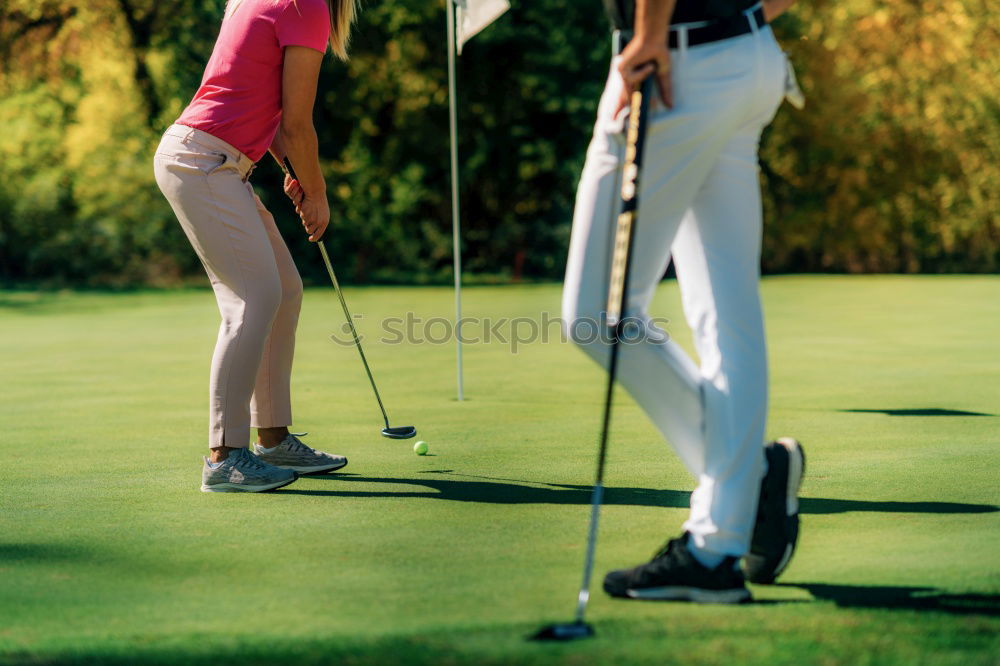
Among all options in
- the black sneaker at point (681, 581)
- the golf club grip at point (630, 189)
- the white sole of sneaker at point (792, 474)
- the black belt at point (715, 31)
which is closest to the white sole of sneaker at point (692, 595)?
the black sneaker at point (681, 581)

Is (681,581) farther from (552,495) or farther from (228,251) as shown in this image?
(228,251)

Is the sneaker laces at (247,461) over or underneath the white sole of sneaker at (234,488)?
over

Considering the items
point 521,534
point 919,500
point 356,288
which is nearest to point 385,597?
point 521,534

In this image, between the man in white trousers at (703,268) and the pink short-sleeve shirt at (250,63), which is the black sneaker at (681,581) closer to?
the man in white trousers at (703,268)

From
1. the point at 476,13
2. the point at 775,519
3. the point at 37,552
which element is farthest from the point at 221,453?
the point at 476,13

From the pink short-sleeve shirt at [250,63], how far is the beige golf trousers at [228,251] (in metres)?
0.07

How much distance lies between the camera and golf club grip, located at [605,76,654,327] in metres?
2.81

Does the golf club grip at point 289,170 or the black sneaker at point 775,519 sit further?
the golf club grip at point 289,170

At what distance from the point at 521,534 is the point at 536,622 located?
0.92m

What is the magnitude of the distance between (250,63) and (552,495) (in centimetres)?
181

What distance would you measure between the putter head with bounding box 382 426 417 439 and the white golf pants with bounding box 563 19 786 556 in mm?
2664

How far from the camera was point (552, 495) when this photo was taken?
170 inches

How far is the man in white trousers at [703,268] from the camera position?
2.89 metres

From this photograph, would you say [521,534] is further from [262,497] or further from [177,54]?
[177,54]
